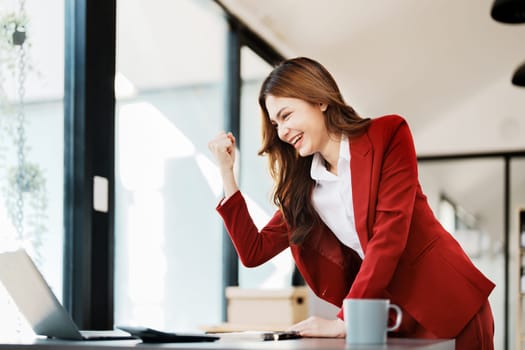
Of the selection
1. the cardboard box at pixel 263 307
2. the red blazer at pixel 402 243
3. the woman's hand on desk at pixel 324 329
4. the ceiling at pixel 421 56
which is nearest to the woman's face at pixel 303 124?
the red blazer at pixel 402 243

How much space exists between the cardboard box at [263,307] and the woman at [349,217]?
6.34ft

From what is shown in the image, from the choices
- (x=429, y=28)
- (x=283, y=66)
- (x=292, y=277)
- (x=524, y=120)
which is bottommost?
(x=292, y=277)

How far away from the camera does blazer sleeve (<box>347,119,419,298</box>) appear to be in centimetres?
151

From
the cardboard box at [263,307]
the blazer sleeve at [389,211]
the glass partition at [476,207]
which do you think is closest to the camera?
the blazer sleeve at [389,211]

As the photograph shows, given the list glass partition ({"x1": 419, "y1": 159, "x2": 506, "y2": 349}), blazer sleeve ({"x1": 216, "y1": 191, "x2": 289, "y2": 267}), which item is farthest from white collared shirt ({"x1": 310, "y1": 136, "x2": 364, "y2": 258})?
glass partition ({"x1": 419, "y1": 159, "x2": 506, "y2": 349})

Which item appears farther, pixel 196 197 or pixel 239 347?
pixel 196 197

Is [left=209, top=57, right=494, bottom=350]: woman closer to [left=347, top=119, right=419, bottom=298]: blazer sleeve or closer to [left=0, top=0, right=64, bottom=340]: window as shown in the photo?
[left=347, top=119, right=419, bottom=298]: blazer sleeve

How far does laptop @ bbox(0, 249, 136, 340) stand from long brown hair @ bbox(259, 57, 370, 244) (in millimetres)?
496

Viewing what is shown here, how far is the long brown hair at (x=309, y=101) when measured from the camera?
1.74 m

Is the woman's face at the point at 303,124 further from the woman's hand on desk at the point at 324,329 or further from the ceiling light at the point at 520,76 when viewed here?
the ceiling light at the point at 520,76

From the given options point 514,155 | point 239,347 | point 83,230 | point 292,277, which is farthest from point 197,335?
point 514,155

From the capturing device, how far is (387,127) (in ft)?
5.47

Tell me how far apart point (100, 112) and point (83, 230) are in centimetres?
40

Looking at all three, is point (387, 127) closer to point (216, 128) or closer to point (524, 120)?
point (216, 128)
